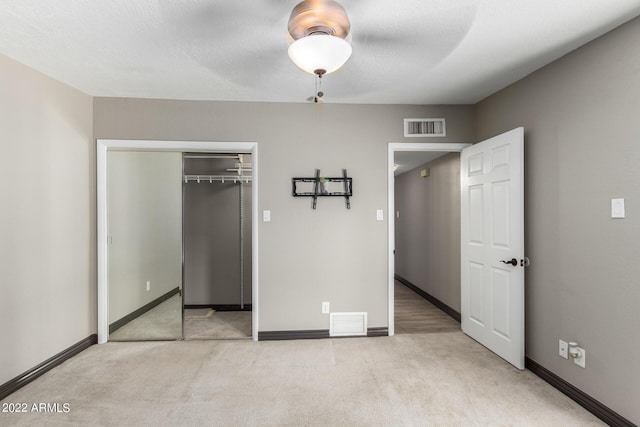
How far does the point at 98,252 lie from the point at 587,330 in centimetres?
412

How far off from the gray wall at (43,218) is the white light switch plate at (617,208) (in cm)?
407

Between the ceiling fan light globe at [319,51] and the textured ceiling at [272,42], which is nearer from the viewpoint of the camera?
the ceiling fan light globe at [319,51]

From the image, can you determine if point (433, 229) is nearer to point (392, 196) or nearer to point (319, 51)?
point (392, 196)

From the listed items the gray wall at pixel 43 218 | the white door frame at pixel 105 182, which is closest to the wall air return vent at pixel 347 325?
the white door frame at pixel 105 182

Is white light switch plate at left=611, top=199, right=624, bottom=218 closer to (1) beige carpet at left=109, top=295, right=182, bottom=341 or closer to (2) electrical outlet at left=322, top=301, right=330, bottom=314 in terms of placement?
(2) electrical outlet at left=322, top=301, right=330, bottom=314

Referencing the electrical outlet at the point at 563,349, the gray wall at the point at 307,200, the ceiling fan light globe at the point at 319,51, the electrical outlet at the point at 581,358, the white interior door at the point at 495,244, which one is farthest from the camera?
the gray wall at the point at 307,200

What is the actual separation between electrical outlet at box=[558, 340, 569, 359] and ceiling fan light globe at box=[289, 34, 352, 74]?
2.48m

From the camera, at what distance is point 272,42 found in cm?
206

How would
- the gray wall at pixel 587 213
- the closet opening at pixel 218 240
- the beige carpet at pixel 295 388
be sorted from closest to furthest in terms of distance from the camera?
the gray wall at pixel 587 213
the beige carpet at pixel 295 388
the closet opening at pixel 218 240

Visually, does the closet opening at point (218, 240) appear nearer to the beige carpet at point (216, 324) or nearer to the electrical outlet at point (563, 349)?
the beige carpet at point (216, 324)

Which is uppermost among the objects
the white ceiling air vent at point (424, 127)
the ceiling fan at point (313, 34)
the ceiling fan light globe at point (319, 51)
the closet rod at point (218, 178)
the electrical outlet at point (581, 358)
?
the ceiling fan at point (313, 34)

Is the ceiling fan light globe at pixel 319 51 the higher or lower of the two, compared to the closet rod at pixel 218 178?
higher

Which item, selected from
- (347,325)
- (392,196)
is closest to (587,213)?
(392,196)

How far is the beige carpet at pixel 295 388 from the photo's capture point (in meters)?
1.99
